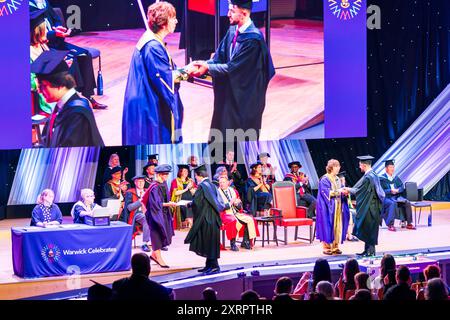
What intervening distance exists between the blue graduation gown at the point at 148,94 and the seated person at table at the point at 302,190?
2231 mm

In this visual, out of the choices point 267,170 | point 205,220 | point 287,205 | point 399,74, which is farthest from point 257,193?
point 399,74

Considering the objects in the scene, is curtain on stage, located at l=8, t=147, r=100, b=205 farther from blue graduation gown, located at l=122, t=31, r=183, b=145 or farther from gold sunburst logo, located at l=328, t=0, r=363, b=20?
gold sunburst logo, located at l=328, t=0, r=363, b=20

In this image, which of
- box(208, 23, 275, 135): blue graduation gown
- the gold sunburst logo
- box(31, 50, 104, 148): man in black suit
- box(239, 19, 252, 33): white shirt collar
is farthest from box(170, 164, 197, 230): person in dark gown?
the gold sunburst logo

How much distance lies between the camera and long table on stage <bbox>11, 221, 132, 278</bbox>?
34.1 feet

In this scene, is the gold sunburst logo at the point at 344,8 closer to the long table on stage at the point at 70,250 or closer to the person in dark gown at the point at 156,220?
the person in dark gown at the point at 156,220

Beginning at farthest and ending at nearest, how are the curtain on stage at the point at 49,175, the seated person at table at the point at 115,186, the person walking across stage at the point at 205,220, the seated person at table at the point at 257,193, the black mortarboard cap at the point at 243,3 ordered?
the curtain on stage at the point at 49,175 → the black mortarboard cap at the point at 243,3 → the seated person at table at the point at 257,193 → the seated person at table at the point at 115,186 → the person walking across stage at the point at 205,220

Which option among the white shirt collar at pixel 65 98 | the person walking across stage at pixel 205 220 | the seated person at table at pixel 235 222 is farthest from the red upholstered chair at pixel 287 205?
the white shirt collar at pixel 65 98

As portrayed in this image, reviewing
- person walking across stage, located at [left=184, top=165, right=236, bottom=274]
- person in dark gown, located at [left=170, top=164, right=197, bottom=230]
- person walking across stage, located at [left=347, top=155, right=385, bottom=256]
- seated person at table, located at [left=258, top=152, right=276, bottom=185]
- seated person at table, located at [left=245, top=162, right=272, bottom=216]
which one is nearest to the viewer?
person walking across stage, located at [left=184, top=165, right=236, bottom=274]

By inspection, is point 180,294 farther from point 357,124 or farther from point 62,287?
point 357,124

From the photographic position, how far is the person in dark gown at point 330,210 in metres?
11.8

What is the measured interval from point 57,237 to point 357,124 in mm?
6708

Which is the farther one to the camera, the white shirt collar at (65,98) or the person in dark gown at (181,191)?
the person in dark gown at (181,191)

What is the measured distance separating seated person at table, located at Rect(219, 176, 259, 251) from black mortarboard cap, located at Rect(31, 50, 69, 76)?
3.47 meters
